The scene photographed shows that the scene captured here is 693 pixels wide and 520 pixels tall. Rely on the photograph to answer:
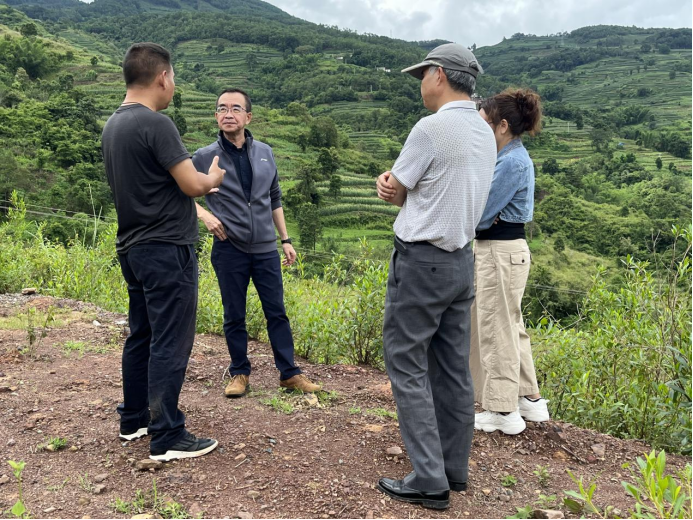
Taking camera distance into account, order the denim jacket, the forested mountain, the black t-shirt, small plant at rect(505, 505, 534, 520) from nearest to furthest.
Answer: small plant at rect(505, 505, 534, 520) < the black t-shirt < the denim jacket < the forested mountain

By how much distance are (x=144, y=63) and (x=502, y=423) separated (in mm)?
2498

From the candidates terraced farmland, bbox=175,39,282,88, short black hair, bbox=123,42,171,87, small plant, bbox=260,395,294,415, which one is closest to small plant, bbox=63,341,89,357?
small plant, bbox=260,395,294,415

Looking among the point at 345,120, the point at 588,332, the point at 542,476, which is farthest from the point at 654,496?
the point at 345,120

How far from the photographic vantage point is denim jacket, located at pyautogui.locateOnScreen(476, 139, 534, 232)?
116 inches

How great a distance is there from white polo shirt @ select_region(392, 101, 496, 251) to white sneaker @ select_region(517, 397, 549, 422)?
4.43 ft

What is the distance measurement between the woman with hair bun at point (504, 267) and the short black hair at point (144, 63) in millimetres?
1713

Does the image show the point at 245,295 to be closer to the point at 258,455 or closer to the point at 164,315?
the point at 164,315

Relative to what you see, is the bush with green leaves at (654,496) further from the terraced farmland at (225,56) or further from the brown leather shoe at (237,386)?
the terraced farmland at (225,56)

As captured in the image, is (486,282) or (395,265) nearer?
(395,265)

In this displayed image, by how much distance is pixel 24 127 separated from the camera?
47.8m

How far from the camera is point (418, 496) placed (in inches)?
89.9

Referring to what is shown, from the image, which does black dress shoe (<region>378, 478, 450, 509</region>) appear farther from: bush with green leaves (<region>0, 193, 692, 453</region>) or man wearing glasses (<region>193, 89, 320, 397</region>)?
man wearing glasses (<region>193, 89, 320, 397</region>)

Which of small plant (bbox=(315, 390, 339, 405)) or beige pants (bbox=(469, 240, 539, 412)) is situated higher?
beige pants (bbox=(469, 240, 539, 412))

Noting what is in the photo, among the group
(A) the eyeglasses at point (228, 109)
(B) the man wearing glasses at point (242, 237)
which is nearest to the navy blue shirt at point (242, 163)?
(B) the man wearing glasses at point (242, 237)
